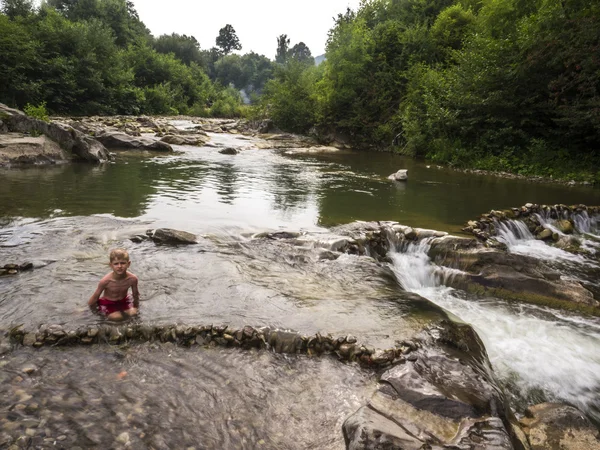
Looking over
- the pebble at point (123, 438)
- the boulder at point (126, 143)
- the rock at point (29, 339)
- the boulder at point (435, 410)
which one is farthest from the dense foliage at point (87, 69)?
the boulder at point (435, 410)

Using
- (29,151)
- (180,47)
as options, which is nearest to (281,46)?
(180,47)

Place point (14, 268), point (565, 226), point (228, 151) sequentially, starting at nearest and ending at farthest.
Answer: point (14, 268)
point (565, 226)
point (228, 151)

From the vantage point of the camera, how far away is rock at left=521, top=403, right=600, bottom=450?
3.26 meters

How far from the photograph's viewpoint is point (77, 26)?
33.5 metres

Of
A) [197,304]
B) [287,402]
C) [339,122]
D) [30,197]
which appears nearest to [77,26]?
[339,122]

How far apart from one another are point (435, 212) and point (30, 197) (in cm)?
1144

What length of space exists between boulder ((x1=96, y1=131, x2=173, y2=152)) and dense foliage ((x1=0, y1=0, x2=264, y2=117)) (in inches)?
396

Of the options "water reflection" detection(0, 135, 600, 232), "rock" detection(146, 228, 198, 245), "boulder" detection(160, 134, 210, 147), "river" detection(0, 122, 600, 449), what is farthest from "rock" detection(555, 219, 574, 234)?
"boulder" detection(160, 134, 210, 147)

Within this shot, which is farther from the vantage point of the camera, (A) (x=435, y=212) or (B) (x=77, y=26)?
(B) (x=77, y=26)

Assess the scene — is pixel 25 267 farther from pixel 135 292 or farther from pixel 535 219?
pixel 535 219

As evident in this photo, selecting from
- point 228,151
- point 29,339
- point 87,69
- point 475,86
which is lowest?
point 29,339

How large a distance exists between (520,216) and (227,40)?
138 metres

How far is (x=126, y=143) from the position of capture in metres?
20.4

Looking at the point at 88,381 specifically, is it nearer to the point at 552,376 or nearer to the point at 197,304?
the point at 197,304
